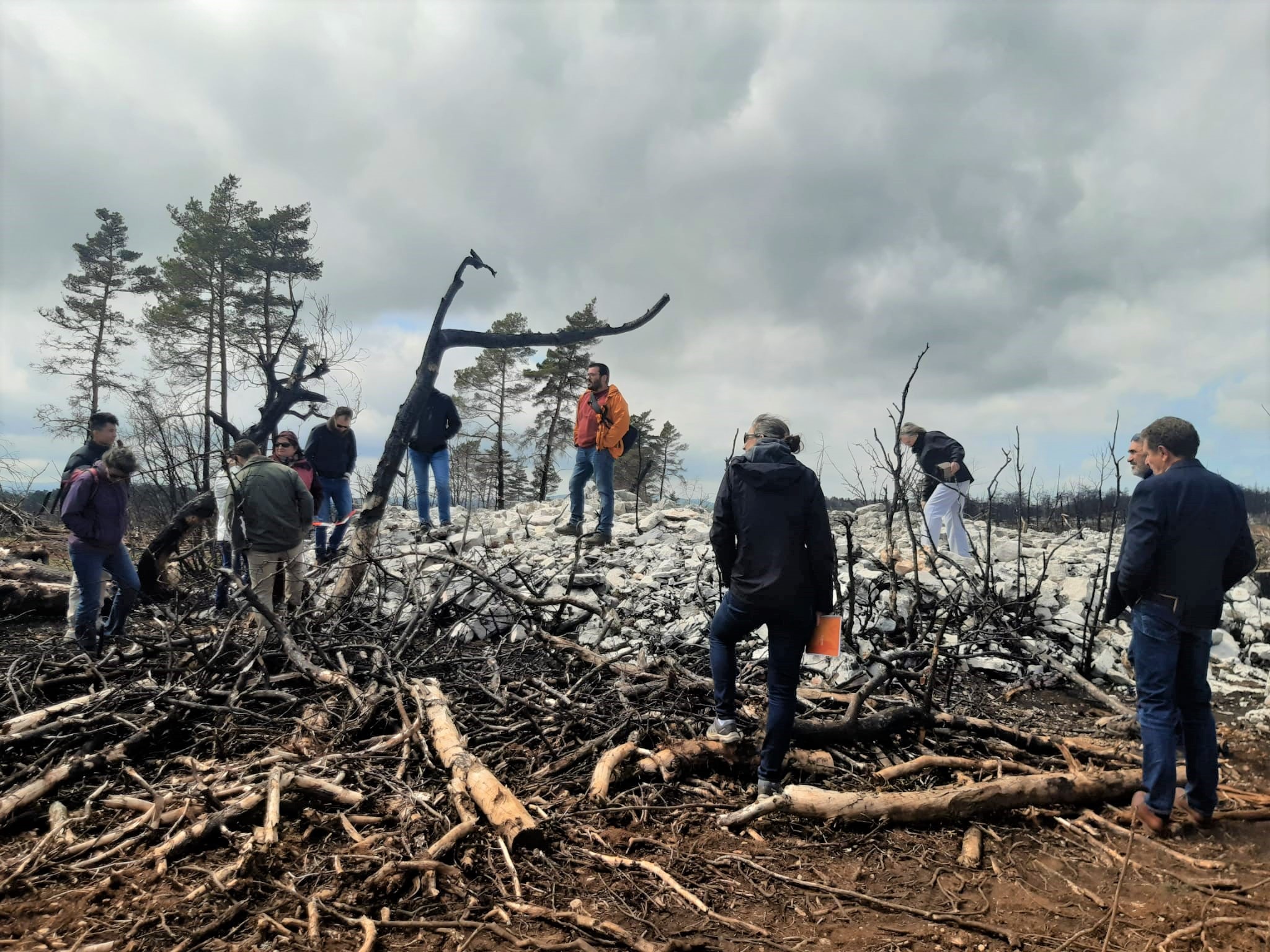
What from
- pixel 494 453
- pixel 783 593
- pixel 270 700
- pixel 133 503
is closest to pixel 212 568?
pixel 270 700

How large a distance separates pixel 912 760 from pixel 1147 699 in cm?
114

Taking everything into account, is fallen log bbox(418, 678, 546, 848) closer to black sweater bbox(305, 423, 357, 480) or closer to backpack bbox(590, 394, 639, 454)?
backpack bbox(590, 394, 639, 454)

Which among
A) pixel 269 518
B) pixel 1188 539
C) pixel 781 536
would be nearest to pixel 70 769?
pixel 269 518

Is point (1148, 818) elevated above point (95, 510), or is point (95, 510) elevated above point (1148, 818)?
point (95, 510)

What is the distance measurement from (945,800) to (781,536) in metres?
1.45

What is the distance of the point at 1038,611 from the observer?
6.97m

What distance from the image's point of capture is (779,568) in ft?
10.6

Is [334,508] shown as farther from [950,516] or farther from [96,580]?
[950,516]

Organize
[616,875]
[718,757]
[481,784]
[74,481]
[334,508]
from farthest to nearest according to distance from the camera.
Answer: [334,508]
[74,481]
[718,757]
[481,784]
[616,875]

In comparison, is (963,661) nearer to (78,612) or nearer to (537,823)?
(537,823)

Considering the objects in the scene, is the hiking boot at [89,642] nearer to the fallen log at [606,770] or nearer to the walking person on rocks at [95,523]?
the walking person on rocks at [95,523]

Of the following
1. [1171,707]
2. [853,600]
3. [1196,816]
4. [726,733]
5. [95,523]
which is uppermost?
[95,523]

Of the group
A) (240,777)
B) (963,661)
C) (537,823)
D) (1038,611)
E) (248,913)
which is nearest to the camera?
(248,913)

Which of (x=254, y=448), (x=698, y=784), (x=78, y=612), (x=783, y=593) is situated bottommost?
(x=698, y=784)
